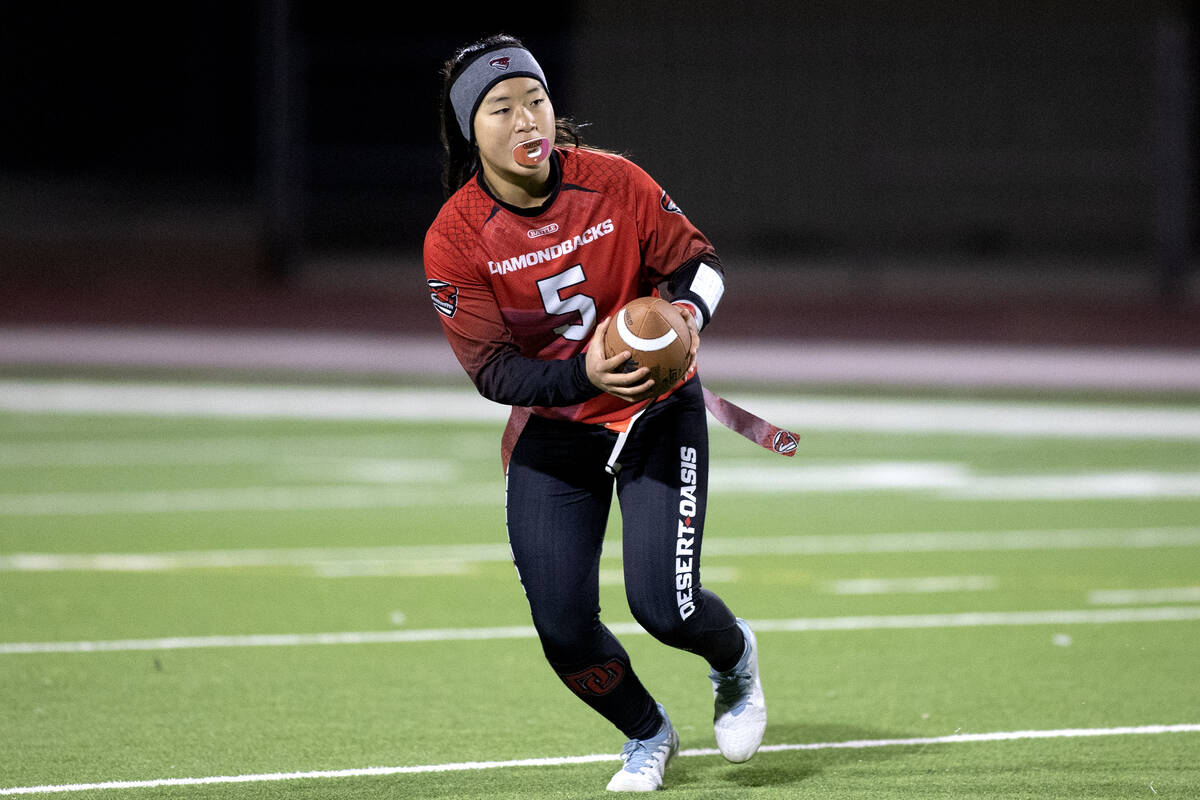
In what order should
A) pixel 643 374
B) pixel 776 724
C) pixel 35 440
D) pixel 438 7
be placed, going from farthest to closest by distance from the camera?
pixel 438 7, pixel 35 440, pixel 776 724, pixel 643 374

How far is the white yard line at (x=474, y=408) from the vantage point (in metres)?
14.7

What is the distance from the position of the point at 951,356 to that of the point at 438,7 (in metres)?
19.0

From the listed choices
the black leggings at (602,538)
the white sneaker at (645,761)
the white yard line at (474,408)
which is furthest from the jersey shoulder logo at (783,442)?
the white yard line at (474,408)

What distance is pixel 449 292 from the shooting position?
498cm

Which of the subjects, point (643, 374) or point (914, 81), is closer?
point (643, 374)

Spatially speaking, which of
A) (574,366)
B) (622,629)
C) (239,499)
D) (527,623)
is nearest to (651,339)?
(574,366)

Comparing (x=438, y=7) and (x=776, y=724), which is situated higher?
(x=776, y=724)

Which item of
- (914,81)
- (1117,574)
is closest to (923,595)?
(1117,574)

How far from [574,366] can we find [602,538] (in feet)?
2.00

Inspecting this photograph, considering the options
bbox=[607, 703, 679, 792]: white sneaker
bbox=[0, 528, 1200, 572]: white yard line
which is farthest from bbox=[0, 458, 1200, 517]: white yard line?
Answer: bbox=[607, 703, 679, 792]: white sneaker

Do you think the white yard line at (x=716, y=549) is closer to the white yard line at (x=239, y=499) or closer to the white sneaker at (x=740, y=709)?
the white yard line at (x=239, y=499)

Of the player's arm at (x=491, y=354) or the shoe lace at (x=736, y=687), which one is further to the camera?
the shoe lace at (x=736, y=687)

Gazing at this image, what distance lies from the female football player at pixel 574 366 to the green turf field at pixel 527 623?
55cm

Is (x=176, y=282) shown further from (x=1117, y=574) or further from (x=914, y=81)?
(x=1117, y=574)
